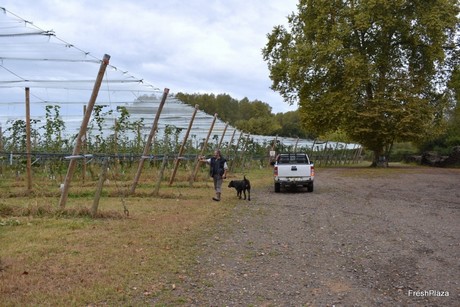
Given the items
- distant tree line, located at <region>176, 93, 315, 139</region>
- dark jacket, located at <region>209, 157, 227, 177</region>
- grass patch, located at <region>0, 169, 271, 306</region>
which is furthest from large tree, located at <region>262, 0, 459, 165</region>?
distant tree line, located at <region>176, 93, 315, 139</region>

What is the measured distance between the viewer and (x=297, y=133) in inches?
3393

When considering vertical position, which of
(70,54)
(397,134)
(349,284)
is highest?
(70,54)

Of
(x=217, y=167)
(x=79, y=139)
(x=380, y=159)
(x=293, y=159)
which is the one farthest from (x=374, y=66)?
(x=79, y=139)

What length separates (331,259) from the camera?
7.33m

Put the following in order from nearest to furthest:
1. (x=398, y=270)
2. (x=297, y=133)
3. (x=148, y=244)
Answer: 1. (x=398, y=270)
2. (x=148, y=244)
3. (x=297, y=133)

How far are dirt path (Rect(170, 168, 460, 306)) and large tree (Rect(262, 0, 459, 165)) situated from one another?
1970cm

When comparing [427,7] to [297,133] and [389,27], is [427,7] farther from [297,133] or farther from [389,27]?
[297,133]

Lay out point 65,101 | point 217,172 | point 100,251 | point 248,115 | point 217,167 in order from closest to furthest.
Result: point 100,251 → point 217,172 → point 217,167 → point 65,101 → point 248,115

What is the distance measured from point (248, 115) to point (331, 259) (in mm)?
84032

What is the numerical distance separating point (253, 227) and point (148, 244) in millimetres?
2997

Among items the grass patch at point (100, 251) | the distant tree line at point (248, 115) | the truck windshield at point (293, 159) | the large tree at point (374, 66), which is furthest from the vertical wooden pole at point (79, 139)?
the distant tree line at point (248, 115)

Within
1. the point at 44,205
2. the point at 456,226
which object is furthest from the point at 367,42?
the point at 44,205

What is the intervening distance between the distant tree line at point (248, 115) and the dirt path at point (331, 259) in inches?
2421

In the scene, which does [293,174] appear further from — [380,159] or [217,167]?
[380,159]
